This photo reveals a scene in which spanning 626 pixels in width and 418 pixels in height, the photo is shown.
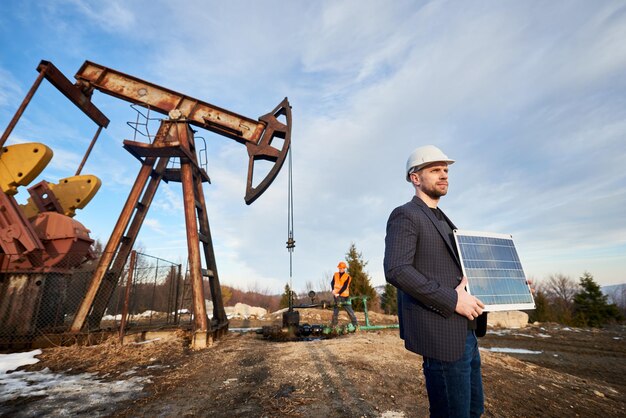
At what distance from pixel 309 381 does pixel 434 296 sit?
3.05m

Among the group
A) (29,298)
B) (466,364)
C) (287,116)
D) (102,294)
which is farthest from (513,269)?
(29,298)

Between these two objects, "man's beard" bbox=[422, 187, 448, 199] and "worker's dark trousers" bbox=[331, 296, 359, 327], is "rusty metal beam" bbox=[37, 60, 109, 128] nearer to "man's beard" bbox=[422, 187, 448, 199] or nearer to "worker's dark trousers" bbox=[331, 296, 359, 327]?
"worker's dark trousers" bbox=[331, 296, 359, 327]

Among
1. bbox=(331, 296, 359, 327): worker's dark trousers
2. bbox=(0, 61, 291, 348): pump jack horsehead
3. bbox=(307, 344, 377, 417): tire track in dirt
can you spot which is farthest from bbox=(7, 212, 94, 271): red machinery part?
bbox=(331, 296, 359, 327): worker's dark trousers

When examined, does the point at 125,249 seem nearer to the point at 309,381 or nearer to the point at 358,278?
the point at 309,381

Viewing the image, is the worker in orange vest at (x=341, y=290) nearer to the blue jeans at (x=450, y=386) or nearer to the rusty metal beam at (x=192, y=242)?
the rusty metal beam at (x=192, y=242)

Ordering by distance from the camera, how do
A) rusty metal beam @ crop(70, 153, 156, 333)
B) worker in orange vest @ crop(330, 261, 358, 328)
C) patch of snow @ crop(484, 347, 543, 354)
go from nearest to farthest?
rusty metal beam @ crop(70, 153, 156, 333)
patch of snow @ crop(484, 347, 543, 354)
worker in orange vest @ crop(330, 261, 358, 328)

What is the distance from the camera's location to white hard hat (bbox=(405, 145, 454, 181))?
69.3 inches

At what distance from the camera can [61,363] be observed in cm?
496

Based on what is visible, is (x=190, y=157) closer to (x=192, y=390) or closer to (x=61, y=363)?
(x=61, y=363)

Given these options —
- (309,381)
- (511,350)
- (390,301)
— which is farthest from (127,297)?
(390,301)

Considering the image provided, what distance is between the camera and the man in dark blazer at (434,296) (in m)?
1.44

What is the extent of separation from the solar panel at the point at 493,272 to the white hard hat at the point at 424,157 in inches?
18.1

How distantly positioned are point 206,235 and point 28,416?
16.5ft

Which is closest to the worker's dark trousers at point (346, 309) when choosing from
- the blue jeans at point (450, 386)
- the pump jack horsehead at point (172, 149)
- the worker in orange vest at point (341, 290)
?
the worker in orange vest at point (341, 290)
